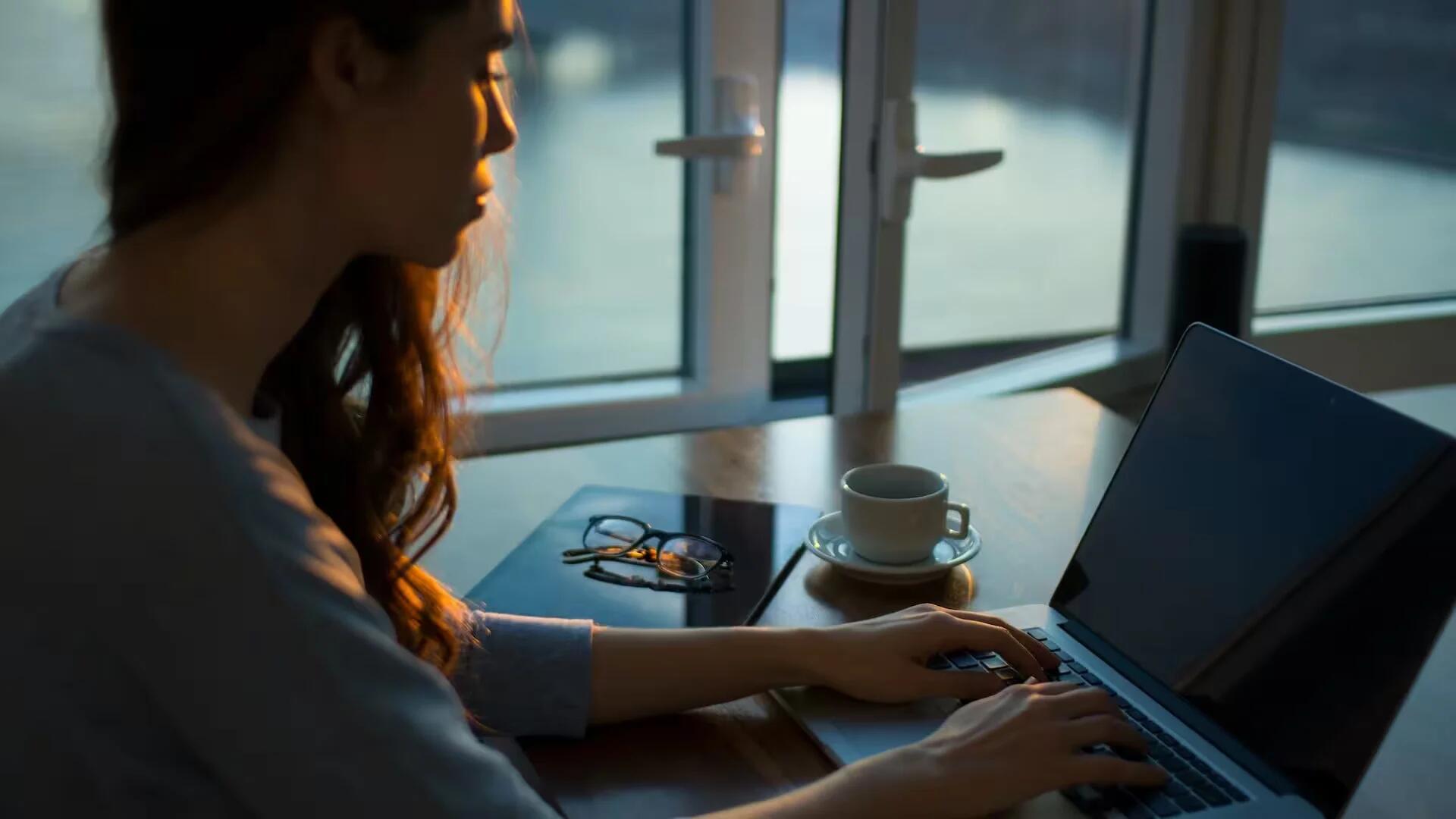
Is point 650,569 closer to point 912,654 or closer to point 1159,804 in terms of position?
point 912,654

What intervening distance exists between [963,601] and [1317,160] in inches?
79.8

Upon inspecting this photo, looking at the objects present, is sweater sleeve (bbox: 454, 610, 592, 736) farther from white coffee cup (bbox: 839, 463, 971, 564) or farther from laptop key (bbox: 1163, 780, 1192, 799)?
laptop key (bbox: 1163, 780, 1192, 799)

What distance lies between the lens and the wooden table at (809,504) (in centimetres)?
84

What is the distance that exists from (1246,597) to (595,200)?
4.90 feet

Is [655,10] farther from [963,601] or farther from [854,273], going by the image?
[963,601]

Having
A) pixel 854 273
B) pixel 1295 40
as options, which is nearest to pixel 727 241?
pixel 854 273

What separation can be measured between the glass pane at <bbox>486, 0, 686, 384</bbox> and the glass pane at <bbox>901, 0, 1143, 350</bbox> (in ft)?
1.28

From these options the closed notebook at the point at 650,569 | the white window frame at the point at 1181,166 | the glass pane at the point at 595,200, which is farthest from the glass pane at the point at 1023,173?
the closed notebook at the point at 650,569

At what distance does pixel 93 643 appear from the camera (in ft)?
2.09

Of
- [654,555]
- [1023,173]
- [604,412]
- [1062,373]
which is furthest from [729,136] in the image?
[654,555]

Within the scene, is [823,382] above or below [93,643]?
below

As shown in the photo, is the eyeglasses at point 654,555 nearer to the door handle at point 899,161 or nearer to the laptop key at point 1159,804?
the laptop key at point 1159,804

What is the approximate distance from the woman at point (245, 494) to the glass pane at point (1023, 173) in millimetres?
1501

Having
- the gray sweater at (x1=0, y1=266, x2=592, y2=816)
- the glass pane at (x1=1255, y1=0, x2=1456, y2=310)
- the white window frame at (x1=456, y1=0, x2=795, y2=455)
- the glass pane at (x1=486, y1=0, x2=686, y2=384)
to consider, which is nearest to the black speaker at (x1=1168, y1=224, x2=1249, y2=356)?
the glass pane at (x1=1255, y1=0, x2=1456, y2=310)
